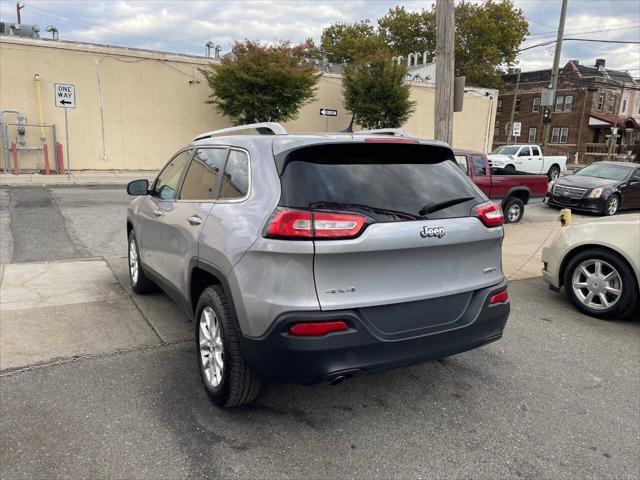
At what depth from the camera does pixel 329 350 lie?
2.49 meters

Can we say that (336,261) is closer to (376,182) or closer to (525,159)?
(376,182)

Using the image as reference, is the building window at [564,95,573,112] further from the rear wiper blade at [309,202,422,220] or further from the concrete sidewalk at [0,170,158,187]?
the rear wiper blade at [309,202,422,220]

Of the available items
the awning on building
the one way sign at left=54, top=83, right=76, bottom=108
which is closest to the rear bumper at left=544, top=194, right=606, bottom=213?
the one way sign at left=54, top=83, right=76, bottom=108

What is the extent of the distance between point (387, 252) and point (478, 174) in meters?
9.19

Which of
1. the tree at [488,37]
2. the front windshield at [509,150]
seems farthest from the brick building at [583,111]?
the front windshield at [509,150]

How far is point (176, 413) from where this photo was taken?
3.03 meters

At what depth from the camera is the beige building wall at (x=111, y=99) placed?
17.0m

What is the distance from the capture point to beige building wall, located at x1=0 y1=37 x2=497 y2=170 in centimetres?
1705

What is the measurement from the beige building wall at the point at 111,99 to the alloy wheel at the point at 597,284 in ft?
59.3

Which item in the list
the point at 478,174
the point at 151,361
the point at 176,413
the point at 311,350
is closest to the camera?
the point at 311,350

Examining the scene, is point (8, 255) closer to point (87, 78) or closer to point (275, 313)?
point (275, 313)

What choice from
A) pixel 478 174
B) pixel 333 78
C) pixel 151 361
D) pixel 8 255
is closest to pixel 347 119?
pixel 333 78

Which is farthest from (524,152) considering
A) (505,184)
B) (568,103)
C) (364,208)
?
(568,103)

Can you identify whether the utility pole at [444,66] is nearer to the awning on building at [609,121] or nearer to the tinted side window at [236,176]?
the tinted side window at [236,176]
